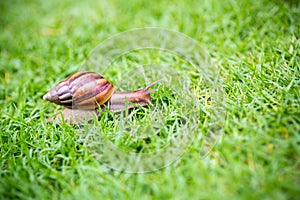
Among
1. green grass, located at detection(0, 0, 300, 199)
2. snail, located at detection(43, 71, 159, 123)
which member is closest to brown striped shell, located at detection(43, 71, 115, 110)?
snail, located at detection(43, 71, 159, 123)

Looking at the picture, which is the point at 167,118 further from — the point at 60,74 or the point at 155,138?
the point at 60,74

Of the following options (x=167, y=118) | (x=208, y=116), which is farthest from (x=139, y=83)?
(x=208, y=116)

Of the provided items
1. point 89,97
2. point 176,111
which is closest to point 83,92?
point 89,97

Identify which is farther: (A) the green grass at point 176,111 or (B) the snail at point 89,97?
(B) the snail at point 89,97

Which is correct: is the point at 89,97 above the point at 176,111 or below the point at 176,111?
above

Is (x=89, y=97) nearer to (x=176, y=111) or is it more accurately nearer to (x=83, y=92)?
(x=83, y=92)

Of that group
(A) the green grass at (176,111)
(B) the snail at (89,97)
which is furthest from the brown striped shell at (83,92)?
(A) the green grass at (176,111)

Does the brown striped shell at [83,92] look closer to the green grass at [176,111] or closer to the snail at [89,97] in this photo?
the snail at [89,97]
